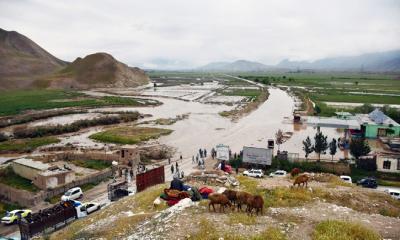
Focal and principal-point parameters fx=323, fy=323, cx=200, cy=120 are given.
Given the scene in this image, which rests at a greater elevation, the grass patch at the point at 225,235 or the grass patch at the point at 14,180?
the grass patch at the point at 225,235

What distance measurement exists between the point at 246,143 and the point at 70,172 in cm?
2550

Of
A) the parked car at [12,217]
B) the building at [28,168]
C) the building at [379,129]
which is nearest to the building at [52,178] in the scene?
the building at [28,168]

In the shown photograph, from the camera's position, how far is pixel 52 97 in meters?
103

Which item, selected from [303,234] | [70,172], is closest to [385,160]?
[303,234]

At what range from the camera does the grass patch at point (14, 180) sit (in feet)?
92.0

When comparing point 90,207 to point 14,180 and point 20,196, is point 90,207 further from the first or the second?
point 14,180

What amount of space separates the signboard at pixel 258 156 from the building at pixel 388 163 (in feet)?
34.1

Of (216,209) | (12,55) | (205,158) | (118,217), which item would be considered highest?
(12,55)

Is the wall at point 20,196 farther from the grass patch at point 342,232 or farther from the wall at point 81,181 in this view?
the grass patch at point 342,232

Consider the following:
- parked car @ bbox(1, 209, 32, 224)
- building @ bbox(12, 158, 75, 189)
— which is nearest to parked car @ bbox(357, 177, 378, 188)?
building @ bbox(12, 158, 75, 189)

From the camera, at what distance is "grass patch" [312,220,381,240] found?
11.0 metres

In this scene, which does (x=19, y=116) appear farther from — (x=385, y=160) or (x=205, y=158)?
(x=385, y=160)

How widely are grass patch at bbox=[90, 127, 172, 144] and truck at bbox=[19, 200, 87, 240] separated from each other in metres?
25.0

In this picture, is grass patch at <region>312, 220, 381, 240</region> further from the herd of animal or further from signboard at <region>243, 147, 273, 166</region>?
signboard at <region>243, 147, 273, 166</region>
